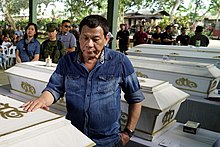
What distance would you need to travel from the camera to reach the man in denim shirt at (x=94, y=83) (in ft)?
3.90

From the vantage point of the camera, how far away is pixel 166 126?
2.08 m

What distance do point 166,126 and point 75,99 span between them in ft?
3.68

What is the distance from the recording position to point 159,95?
1.95 meters

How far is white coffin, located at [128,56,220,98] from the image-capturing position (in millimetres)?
2822

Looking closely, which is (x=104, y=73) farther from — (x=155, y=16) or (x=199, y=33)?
(x=155, y=16)

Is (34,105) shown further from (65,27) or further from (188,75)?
(65,27)

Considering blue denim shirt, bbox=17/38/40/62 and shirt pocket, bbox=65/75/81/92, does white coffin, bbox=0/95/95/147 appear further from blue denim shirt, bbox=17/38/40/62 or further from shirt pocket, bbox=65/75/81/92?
blue denim shirt, bbox=17/38/40/62

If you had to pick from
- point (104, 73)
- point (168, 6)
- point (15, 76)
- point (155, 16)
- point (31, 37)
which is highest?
point (168, 6)

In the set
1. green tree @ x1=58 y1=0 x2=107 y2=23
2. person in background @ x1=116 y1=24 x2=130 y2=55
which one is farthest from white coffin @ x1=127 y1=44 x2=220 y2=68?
green tree @ x1=58 y1=0 x2=107 y2=23

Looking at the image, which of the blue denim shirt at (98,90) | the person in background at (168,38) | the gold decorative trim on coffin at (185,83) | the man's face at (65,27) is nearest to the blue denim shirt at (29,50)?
the man's face at (65,27)

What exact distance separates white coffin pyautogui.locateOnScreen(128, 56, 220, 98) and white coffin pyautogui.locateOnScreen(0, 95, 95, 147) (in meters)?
2.14

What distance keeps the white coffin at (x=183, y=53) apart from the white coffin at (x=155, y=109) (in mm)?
2017

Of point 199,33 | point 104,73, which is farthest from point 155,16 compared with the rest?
point 104,73

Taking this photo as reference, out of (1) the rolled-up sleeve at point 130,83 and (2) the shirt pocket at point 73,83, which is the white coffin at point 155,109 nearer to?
(1) the rolled-up sleeve at point 130,83
